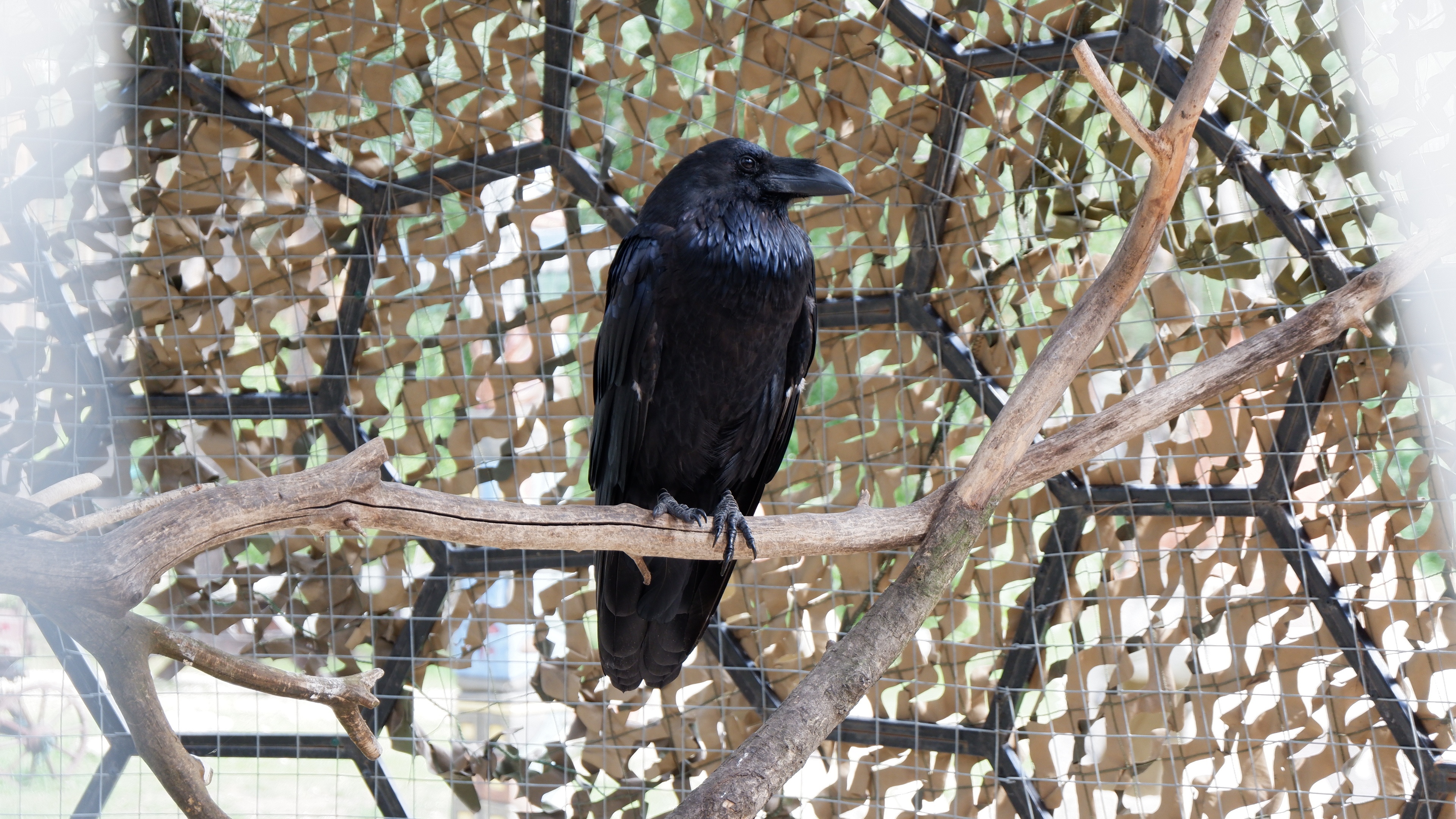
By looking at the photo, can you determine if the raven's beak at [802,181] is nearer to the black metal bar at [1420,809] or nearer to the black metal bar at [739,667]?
the black metal bar at [739,667]

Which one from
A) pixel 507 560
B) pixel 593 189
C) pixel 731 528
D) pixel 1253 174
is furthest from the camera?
pixel 507 560

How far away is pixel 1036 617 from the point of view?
375 centimetres

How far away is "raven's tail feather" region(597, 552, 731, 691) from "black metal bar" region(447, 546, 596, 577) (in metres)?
1.34

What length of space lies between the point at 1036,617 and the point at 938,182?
160cm

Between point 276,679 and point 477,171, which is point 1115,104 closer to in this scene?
point 276,679

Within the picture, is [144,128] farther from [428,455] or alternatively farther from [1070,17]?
[1070,17]

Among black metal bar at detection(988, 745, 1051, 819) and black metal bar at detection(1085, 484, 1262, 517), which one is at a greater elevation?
black metal bar at detection(1085, 484, 1262, 517)

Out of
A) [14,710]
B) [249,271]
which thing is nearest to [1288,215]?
[249,271]

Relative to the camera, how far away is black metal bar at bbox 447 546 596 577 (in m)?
4.05

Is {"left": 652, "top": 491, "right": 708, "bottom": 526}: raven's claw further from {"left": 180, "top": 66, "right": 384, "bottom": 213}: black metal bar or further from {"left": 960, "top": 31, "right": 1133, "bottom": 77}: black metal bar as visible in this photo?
{"left": 180, "top": 66, "right": 384, "bottom": 213}: black metal bar

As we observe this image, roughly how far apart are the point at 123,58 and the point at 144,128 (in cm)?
25

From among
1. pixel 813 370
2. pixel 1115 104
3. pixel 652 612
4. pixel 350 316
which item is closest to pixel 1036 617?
pixel 813 370

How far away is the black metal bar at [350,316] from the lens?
4008 mm

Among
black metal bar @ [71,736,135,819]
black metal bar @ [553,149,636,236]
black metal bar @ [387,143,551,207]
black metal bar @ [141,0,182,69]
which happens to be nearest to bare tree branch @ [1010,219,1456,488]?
black metal bar @ [553,149,636,236]
